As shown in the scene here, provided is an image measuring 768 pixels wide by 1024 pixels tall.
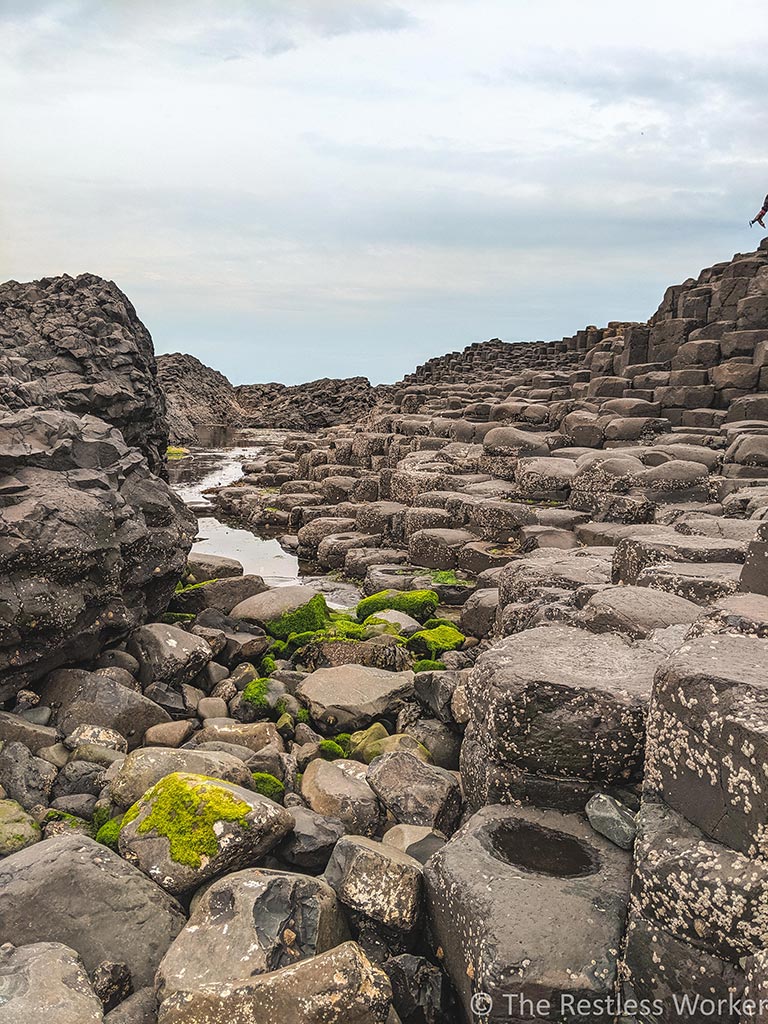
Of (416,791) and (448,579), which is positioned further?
(448,579)

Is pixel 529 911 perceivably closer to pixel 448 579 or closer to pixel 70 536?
pixel 70 536

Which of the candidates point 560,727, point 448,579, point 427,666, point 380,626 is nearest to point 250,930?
point 560,727

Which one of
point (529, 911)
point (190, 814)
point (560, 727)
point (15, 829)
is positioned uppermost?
point (560, 727)

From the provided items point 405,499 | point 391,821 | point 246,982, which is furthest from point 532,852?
point 405,499

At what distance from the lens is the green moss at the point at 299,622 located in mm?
9516

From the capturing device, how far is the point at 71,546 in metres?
6.76

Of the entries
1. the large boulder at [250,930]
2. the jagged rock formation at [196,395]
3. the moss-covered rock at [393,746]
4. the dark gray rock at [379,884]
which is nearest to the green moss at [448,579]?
the moss-covered rock at [393,746]

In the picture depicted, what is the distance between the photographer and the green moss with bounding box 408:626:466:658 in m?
8.80

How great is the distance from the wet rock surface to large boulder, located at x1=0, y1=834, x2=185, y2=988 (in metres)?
0.01

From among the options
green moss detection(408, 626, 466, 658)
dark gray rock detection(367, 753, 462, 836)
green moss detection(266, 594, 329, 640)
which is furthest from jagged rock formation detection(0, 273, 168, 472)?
dark gray rock detection(367, 753, 462, 836)

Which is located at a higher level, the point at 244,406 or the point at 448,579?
the point at 244,406

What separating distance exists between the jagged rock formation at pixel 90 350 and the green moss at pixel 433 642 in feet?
29.3

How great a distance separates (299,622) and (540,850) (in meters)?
6.44

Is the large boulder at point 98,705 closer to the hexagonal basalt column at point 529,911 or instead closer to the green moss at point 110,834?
the green moss at point 110,834
